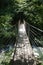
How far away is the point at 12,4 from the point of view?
607 cm

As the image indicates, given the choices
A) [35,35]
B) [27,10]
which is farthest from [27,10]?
[35,35]

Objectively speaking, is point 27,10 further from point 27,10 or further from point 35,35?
point 35,35

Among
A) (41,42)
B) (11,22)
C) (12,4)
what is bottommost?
(41,42)

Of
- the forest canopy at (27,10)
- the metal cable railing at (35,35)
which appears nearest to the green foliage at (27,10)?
the forest canopy at (27,10)

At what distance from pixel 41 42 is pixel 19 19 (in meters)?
0.86

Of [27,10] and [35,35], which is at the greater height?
[27,10]

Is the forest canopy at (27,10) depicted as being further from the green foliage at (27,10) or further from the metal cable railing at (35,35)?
the metal cable railing at (35,35)

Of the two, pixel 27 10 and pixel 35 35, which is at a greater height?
pixel 27 10

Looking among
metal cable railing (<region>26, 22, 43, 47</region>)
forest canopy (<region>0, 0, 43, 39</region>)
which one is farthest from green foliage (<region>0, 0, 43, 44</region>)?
metal cable railing (<region>26, 22, 43, 47</region>)

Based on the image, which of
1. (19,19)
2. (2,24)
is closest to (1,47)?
(2,24)

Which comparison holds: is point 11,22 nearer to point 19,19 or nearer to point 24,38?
point 19,19

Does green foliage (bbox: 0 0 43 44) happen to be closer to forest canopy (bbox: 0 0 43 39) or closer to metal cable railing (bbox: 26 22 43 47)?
forest canopy (bbox: 0 0 43 39)

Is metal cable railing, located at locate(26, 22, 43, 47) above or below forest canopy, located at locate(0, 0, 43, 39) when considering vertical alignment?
below

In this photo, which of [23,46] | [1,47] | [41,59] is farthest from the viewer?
[1,47]
